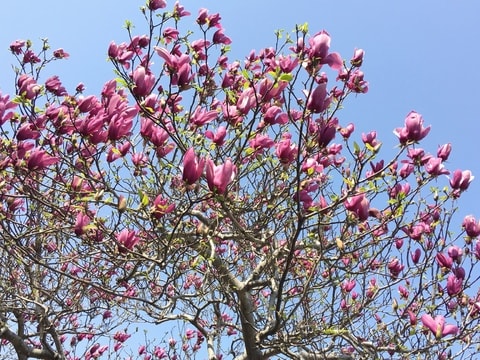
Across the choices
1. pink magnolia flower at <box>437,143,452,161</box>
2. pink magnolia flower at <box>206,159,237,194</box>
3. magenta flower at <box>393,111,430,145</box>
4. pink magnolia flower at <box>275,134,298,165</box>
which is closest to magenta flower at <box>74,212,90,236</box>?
pink magnolia flower at <box>206,159,237,194</box>

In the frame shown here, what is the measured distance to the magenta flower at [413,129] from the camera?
2.03 metres

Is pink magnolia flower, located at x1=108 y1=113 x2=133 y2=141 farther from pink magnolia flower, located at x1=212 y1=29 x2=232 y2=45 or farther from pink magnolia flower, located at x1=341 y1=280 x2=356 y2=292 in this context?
pink magnolia flower, located at x1=341 y1=280 x2=356 y2=292

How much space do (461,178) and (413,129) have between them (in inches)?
39.1

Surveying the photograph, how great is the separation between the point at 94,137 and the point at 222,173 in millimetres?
722

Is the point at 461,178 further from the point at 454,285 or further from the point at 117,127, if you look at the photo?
the point at 117,127

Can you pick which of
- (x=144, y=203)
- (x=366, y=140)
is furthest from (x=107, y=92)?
(x=366, y=140)

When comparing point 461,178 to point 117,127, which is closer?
point 117,127

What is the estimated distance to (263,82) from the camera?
2.17 m

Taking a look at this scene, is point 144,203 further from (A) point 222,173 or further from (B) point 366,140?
(B) point 366,140

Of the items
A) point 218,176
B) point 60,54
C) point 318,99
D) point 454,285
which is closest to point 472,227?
point 454,285

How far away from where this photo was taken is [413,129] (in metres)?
2.03

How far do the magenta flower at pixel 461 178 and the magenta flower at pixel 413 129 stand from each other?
92 cm

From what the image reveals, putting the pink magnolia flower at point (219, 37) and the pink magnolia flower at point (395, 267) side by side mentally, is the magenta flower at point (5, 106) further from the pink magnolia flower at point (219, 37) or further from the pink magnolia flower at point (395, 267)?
the pink magnolia flower at point (395, 267)

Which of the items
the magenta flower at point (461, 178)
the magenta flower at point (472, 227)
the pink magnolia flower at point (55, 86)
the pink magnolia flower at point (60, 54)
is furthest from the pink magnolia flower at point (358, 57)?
the pink magnolia flower at point (60, 54)
